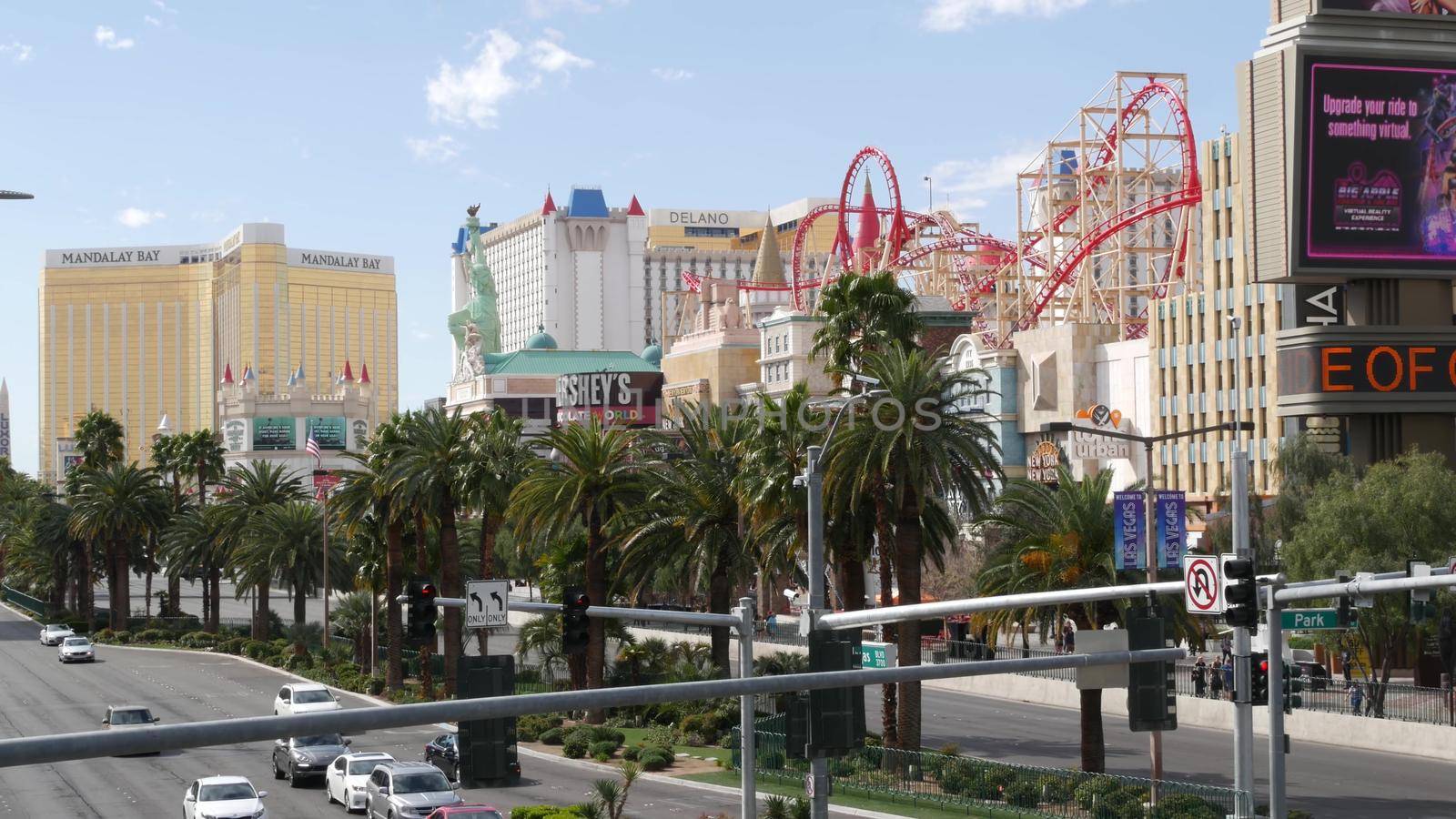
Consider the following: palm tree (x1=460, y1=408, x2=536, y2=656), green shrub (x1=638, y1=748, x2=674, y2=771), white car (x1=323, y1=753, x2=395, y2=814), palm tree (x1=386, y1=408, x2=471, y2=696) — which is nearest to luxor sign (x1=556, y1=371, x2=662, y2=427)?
palm tree (x1=386, y1=408, x2=471, y2=696)

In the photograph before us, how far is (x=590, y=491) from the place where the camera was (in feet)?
176

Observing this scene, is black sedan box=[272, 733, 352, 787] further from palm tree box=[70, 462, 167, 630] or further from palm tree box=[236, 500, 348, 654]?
palm tree box=[70, 462, 167, 630]

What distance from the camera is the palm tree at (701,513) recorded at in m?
54.3

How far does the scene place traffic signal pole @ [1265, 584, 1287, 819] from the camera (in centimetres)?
2311

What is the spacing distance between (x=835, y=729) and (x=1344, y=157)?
47.7 meters

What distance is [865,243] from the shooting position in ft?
470

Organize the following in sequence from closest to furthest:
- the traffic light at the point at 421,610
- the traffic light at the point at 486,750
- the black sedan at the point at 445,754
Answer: the traffic light at the point at 486,750, the traffic light at the point at 421,610, the black sedan at the point at 445,754

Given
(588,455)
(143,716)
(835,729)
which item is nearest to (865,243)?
(588,455)

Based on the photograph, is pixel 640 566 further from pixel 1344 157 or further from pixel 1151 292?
pixel 1151 292

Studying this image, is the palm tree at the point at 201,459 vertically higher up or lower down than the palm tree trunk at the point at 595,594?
higher up

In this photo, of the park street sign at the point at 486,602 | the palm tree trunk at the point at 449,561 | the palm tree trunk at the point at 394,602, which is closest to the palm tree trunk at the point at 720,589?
the palm tree trunk at the point at 449,561

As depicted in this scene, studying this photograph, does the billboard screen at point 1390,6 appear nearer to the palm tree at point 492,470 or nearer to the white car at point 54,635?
the palm tree at point 492,470

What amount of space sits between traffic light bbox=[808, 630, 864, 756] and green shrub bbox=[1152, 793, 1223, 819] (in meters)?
17.9

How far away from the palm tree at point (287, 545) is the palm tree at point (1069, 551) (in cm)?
4937
